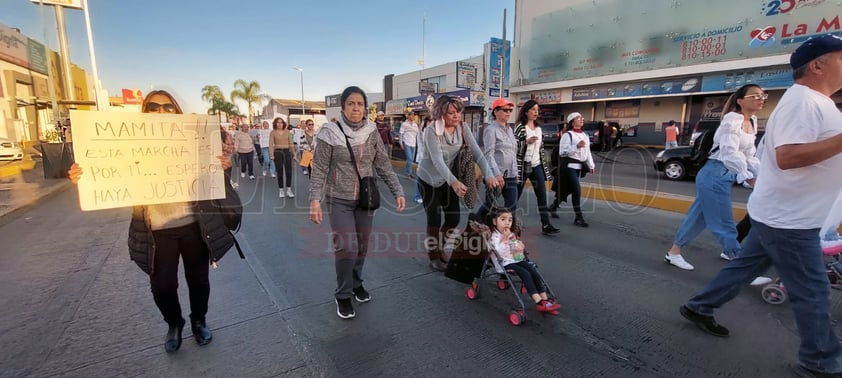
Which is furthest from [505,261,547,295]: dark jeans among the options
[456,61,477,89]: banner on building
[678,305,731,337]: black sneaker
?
[456,61,477,89]: banner on building

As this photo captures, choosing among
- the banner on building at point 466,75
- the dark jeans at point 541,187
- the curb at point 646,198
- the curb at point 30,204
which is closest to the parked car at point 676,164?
the curb at point 646,198

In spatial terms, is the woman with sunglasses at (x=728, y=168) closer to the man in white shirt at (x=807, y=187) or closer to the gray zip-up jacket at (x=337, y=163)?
the man in white shirt at (x=807, y=187)

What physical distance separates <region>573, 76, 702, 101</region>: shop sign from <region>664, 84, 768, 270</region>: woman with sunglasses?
20.9 meters

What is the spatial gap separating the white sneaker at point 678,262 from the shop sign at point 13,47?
28054mm

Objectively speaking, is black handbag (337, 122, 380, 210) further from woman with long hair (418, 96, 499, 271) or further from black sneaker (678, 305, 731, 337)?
black sneaker (678, 305, 731, 337)

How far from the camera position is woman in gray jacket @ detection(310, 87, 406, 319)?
280cm

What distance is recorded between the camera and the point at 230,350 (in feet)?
8.26

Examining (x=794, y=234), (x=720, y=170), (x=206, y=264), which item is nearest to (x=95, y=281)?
(x=206, y=264)

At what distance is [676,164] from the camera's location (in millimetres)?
10570

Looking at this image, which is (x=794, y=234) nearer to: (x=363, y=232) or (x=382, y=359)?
(x=382, y=359)

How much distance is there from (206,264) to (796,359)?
3869mm

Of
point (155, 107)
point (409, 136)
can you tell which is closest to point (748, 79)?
point (409, 136)

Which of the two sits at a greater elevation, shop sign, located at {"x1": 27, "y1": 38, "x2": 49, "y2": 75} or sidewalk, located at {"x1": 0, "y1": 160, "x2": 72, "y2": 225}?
shop sign, located at {"x1": 27, "y1": 38, "x2": 49, "y2": 75}

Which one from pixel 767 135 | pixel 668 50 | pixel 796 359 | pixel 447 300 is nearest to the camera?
pixel 767 135
